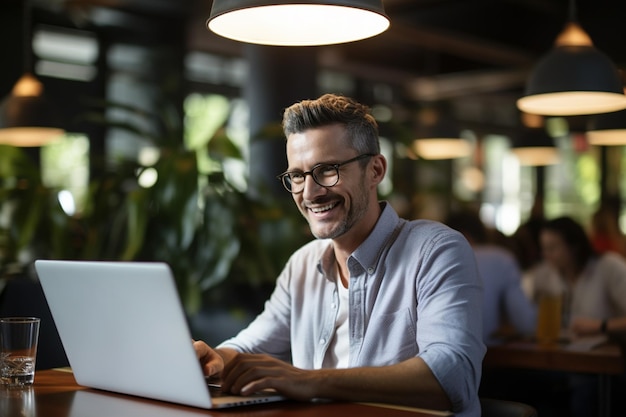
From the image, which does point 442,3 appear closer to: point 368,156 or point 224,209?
point 224,209

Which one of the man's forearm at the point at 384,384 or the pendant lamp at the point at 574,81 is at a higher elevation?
the pendant lamp at the point at 574,81

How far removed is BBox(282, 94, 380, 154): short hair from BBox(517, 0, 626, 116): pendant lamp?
1609 mm

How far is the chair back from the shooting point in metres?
2.10

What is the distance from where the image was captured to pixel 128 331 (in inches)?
72.5

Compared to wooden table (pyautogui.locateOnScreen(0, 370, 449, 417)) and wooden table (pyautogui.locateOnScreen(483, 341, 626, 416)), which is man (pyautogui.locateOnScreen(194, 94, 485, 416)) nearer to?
wooden table (pyautogui.locateOnScreen(0, 370, 449, 417))

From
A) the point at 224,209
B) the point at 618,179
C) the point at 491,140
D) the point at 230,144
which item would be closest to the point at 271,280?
the point at 224,209

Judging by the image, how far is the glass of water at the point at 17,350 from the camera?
2.05m

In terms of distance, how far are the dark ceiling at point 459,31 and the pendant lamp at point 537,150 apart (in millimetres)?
828

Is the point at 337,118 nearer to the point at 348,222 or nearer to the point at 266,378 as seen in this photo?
the point at 348,222

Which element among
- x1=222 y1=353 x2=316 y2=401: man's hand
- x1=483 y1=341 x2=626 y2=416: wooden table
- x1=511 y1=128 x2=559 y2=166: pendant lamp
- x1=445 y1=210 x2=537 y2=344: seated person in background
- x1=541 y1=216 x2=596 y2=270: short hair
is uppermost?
x1=511 y1=128 x2=559 y2=166: pendant lamp

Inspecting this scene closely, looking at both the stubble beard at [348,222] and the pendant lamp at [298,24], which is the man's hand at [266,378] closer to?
the stubble beard at [348,222]

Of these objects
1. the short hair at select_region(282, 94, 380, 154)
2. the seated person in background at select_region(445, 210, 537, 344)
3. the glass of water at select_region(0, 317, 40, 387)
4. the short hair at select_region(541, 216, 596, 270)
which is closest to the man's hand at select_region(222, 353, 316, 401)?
the glass of water at select_region(0, 317, 40, 387)

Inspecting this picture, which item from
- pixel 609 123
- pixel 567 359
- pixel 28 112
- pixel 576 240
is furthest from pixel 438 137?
pixel 567 359

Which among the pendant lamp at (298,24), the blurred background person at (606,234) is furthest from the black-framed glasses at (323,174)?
the blurred background person at (606,234)
